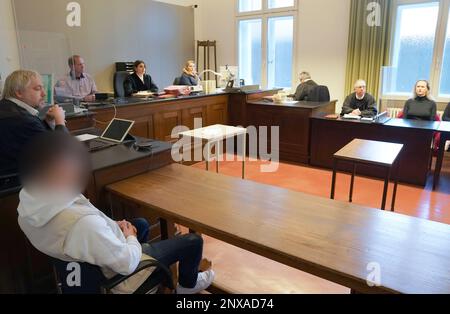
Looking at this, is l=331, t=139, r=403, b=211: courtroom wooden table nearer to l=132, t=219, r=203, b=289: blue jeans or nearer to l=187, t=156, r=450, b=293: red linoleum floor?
l=187, t=156, r=450, b=293: red linoleum floor

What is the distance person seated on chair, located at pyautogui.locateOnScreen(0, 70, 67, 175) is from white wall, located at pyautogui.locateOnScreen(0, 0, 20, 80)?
3.34 meters

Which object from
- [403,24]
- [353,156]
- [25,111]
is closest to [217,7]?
[403,24]

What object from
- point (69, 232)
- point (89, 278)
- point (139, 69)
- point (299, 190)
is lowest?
point (299, 190)

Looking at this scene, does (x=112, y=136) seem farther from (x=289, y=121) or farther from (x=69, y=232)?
(x=289, y=121)

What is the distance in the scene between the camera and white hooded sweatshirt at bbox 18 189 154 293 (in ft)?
3.63

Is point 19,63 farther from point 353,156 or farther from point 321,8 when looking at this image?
point 321,8

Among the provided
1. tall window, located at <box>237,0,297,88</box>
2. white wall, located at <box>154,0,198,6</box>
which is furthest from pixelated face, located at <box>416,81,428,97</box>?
white wall, located at <box>154,0,198,6</box>

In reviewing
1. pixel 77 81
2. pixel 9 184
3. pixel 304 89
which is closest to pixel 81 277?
pixel 9 184

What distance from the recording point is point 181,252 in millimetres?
1546

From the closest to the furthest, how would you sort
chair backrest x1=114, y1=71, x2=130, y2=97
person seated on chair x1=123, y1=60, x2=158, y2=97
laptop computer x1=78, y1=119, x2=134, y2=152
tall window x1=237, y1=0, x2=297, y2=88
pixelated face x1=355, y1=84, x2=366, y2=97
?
laptop computer x1=78, y1=119, x2=134, y2=152, pixelated face x1=355, y1=84, x2=366, y2=97, person seated on chair x1=123, y1=60, x2=158, y2=97, chair backrest x1=114, y1=71, x2=130, y2=97, tall window x1=237, y1=0, x2=297, y2=88

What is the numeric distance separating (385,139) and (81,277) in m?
3.65

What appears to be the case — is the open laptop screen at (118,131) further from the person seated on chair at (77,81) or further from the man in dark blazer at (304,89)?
the man in dark blazer at (304,89)

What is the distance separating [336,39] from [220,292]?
5.45m

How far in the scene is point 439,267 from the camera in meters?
1.12
